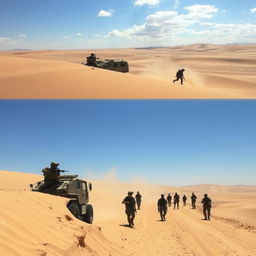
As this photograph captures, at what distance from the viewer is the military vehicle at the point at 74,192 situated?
10.4m

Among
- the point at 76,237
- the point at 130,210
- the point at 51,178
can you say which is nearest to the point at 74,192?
the point at 51,178

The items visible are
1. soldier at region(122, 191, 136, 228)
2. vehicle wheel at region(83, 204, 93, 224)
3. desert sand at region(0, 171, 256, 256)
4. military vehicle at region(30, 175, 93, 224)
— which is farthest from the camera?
soldier at region(122, 191, 136, 228)

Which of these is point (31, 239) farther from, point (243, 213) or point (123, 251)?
point (243, 213)

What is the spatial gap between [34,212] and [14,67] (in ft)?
63.9

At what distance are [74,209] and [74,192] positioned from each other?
138cm

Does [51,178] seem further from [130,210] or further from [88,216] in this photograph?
[130,210]

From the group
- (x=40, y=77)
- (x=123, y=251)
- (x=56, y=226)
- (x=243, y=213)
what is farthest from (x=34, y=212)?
(x=243, y=213)

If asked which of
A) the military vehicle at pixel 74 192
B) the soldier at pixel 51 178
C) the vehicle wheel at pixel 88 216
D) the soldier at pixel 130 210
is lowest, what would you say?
the soldier at pixel 130 210

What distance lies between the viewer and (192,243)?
9.69 metres

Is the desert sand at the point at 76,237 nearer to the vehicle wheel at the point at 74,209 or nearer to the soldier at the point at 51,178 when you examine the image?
the vehicle wheel at the point at 74,209

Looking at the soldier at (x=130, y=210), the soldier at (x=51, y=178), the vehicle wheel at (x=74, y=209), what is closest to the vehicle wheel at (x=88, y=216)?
the vehicle wheel at (x=74, y=209)

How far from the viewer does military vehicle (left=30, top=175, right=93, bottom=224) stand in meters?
10.4

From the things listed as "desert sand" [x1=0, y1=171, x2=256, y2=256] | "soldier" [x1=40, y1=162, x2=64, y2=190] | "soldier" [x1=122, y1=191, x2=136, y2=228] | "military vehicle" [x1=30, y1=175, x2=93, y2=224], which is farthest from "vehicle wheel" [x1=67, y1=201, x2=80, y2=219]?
"soldier" [x1=122, y1=191, x2=136, y2=228]

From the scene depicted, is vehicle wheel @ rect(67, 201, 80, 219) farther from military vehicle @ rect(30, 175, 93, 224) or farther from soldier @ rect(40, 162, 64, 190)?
soldier @ rect(40, 162, 64, 190)
